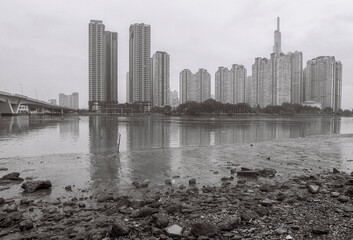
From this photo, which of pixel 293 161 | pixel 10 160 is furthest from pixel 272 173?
pixel 10 160

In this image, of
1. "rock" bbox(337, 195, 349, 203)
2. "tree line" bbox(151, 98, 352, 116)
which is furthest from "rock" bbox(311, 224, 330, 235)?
"tree line" bbox(151, 98, 352, 116)

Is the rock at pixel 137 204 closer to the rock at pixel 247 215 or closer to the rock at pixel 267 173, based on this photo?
the rock at pixel 247 215

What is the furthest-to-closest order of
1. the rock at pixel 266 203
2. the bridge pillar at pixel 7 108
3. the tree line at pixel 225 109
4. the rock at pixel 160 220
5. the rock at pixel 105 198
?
the tree line at pixel 225 109, the bridge pillar at pixel 7 108, the rock at pixel 105 198, the rock at pixel 266 203, the rock at pixel 160 220

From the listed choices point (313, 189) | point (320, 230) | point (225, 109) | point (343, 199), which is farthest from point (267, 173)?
point (225, 109)

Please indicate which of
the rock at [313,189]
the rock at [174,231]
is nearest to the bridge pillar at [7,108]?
the rock at [174,231]

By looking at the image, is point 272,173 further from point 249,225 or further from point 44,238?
point 44,238

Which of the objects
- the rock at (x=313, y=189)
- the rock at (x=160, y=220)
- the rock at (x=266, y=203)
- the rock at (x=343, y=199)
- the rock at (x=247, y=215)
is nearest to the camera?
the rock at (x=160, y=220)

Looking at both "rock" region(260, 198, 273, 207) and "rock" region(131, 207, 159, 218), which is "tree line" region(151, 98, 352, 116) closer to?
"rock" region(260, 198, 273, 207)
